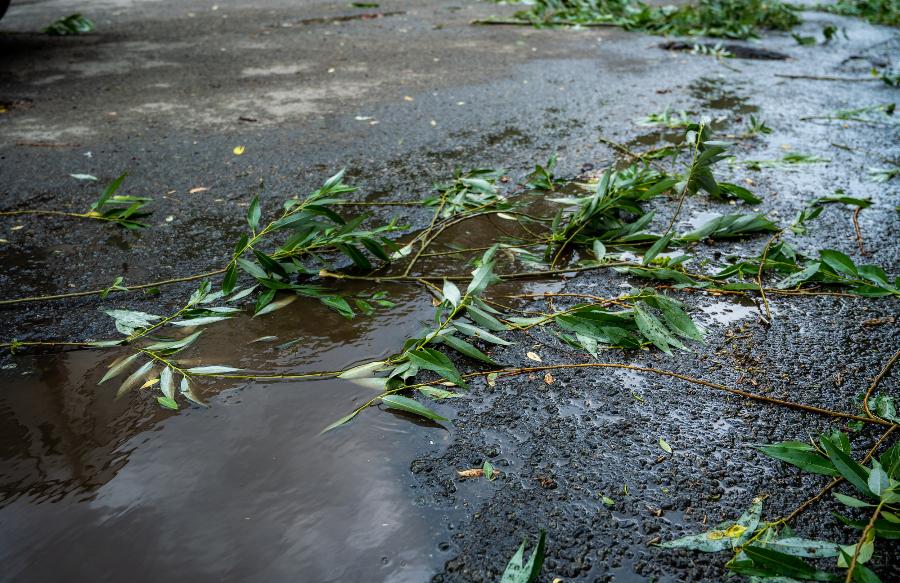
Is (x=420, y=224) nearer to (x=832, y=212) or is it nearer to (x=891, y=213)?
(x=832, y=212)

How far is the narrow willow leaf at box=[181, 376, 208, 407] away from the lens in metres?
1.78

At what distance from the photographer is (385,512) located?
1451 millimetres

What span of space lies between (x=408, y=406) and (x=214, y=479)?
48cm

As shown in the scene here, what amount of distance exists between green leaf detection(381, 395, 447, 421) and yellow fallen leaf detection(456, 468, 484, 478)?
0.17m

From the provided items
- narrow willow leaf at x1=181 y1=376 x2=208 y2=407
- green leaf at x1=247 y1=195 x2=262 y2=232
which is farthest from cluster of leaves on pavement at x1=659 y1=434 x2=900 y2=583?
green leaf at x1=247 y1=195 x2=262 y2=232

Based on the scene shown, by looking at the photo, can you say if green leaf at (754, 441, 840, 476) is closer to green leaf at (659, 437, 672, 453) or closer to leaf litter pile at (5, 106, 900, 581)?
leaf litter pile at (5, 106, 900, 581)

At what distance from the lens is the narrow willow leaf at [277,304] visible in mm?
2160

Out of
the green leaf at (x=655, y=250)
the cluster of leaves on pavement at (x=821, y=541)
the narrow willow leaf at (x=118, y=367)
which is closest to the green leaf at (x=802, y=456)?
the cluster of leaves on pavement at (x=821, y=541)

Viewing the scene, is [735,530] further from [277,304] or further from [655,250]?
[277,304]

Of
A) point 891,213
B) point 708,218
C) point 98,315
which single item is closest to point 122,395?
point 98,315

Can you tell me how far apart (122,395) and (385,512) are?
831mm

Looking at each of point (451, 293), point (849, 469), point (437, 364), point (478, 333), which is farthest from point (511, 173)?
point (849, 469)

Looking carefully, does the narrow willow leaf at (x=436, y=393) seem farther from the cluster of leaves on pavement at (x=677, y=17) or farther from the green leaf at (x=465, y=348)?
the cluster of leaves on pavement at (x=677, y=17)

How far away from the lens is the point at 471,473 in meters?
1.54
